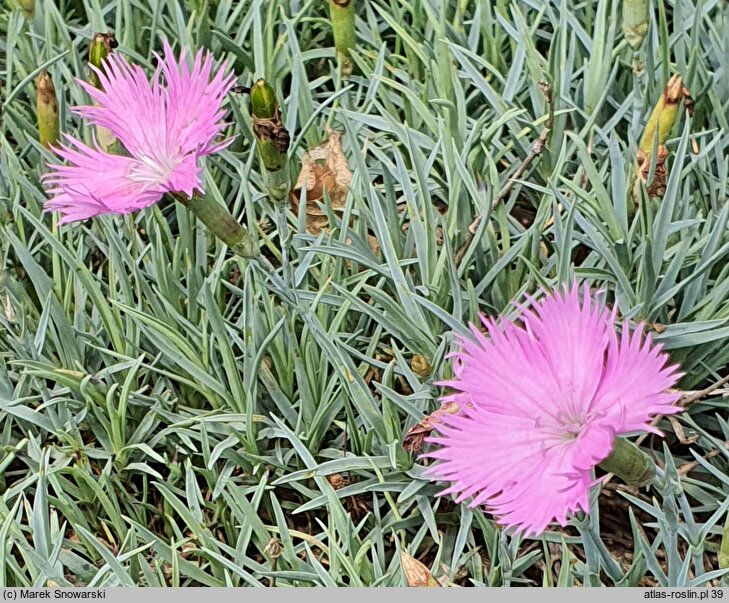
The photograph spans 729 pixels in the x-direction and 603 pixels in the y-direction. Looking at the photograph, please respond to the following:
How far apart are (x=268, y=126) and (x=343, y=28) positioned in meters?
0.47

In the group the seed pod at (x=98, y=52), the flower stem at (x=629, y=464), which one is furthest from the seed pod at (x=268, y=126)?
the flower stem at (x=629, y=464)

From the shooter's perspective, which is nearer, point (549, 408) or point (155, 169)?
point (549, 408)

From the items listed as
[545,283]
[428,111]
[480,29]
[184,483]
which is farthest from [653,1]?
[184,483]

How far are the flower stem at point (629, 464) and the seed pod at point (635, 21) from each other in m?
0.61

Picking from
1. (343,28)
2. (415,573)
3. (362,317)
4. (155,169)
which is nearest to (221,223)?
(155,169)

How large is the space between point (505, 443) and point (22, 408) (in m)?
0.58

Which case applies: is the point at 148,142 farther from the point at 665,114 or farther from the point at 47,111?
the point at 665,114

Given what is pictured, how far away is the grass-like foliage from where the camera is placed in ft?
3.05

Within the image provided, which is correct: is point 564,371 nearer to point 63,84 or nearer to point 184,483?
point 184,483

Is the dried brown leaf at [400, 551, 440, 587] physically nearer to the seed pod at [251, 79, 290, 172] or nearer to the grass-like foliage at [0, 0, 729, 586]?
the grass-like foliage at [0, 0, 729, 586]

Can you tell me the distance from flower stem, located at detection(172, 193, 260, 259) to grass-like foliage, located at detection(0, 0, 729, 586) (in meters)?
0.06

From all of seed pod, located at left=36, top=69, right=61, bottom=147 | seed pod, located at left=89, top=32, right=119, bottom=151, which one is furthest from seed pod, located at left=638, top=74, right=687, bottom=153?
seed pod, located at left=36, top=69, right=61, bottom=147

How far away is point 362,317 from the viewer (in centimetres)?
105

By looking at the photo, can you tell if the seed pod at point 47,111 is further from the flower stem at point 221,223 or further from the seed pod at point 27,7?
the flower stem at point 221,223
